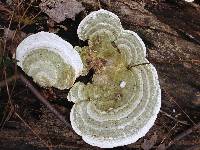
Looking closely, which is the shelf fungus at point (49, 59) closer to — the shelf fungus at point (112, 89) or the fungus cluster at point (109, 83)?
the fungus cluster at point (109, 83)

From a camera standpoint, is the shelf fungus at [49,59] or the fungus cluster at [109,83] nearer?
the shelf fungus at [49,59]

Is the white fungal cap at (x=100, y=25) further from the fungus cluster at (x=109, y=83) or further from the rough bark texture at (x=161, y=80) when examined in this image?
the rough bark texture at (x=161, y=80)

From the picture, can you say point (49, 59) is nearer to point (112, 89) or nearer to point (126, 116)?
point (112, 89)

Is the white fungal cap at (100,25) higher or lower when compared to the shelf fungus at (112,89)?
higher

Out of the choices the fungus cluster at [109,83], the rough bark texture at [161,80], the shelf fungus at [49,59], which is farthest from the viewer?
the rough bark texture at [161,80]

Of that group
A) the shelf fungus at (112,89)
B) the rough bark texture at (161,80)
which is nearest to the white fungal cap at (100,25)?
the shelf fungus at (112,89)

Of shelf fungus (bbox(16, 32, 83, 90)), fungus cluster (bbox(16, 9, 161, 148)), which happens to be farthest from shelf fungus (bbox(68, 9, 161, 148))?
shelf fungus (bbox(16, 32, 83, 90))

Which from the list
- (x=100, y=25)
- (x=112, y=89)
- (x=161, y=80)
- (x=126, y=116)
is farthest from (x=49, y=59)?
(x=161, y=80)

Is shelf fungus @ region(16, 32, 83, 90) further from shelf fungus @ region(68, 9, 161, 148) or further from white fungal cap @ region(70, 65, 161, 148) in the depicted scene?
white fungal cap @ region(70, 65, 161, 148)

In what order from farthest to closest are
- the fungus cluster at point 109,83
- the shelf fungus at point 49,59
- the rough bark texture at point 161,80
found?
1. the rough bark texture at point 161,80
2. the fungus cluster at point 109,83
3. the shelf fungus at point 49,59
